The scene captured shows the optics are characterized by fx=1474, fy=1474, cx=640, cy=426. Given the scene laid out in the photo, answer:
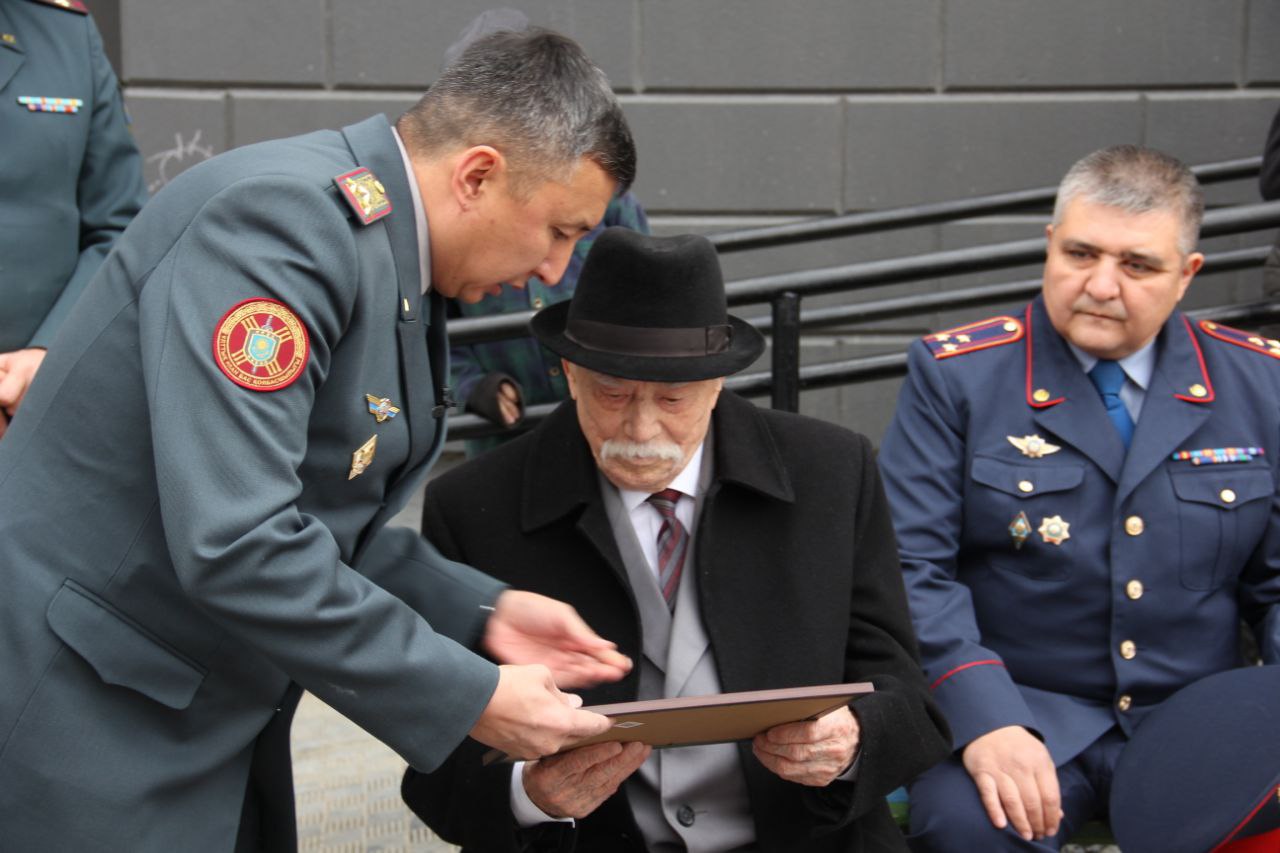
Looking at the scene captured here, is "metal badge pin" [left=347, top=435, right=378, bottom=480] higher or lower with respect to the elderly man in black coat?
higher

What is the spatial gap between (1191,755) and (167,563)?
1.86 meters

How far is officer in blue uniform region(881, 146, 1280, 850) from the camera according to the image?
2.92 m

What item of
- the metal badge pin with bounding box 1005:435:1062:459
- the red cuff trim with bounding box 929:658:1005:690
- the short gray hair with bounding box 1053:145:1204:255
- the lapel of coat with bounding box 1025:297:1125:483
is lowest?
the red cuff trim with bounding box 929:658:1005:690

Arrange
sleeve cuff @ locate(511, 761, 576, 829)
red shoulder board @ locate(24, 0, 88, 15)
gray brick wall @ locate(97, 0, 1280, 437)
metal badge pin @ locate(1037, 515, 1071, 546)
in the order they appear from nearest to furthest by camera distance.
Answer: sleeve cuff @ locate(511, 761, 576, 829) < metal badge pin @ locate(1037, 515, 1071, 546) < red shoulder board @ locate(24, 0, 88, 15) < gray brick wall @ locate(97, 0, 1280, 437)

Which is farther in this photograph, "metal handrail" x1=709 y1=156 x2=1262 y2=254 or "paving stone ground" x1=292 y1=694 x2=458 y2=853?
"metal handrail" x1=709 y1=156 x2=1262 y2=254

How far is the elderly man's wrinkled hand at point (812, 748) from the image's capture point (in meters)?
2.33

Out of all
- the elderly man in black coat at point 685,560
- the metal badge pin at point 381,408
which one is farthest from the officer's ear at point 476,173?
the elderly man in black coat at point 685,560

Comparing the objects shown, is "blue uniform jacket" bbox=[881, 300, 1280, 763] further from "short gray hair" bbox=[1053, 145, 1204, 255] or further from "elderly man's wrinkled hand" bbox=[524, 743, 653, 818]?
"elderly man's wrinkled hand" bbox=[524, 743, 653, 818]

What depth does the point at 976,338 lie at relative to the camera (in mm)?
3203

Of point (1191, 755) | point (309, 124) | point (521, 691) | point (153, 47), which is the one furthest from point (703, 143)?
point (521, 691)

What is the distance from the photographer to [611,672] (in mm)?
2229

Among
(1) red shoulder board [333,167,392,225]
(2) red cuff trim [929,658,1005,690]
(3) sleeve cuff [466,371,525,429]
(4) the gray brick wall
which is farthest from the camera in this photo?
(4) the gray brick wall

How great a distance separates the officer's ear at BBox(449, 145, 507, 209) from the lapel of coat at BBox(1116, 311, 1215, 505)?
1.60 metres

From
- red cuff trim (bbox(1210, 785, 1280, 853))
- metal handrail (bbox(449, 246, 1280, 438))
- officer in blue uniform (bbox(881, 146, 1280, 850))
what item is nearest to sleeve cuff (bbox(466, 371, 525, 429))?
metal handrail (bbox(449, 246, 1280, 438))
